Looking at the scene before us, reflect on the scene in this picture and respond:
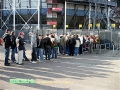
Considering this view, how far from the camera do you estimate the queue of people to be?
44.2 feet

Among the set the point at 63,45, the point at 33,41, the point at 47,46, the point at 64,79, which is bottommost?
the point at 64,79

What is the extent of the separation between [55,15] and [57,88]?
3817 cm

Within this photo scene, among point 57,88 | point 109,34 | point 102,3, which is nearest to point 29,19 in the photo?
point 102,3

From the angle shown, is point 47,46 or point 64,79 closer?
point 64,79

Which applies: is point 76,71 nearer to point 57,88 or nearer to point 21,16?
point 57,88

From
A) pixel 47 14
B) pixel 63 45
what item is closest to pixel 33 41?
pixel 63 45

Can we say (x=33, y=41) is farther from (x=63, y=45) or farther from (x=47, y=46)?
(x=63, y=45)

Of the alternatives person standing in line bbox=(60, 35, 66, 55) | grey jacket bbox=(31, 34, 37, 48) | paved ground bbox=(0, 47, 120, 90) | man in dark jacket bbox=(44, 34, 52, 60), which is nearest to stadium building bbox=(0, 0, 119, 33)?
person standing in line bbox=(60, 35, 66, 55)

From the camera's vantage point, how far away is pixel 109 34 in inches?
1092

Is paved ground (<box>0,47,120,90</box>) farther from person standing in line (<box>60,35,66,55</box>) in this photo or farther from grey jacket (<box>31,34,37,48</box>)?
person standing in line (<box>60,35,66,55</box>)

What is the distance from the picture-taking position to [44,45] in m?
15.9

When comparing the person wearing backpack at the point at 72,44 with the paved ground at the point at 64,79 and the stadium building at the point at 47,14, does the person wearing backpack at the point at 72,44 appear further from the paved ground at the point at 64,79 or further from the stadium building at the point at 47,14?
the stadium building at the point at 47,14

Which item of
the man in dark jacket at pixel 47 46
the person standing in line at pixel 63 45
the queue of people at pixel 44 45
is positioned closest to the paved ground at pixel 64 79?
the queue of people at pixel 44 45

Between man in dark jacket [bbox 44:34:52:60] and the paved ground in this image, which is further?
man in dark jacket [bbox 44:34:52:60]
